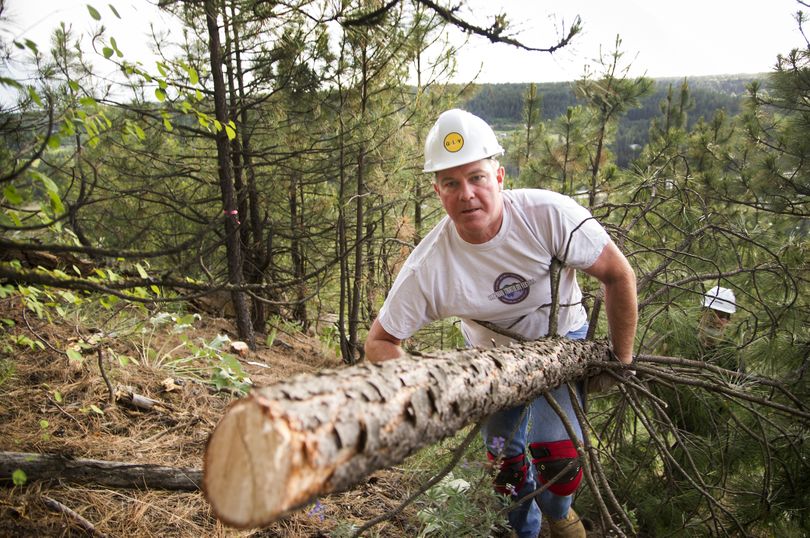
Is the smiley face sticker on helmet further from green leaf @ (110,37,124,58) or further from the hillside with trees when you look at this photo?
green leaf @ (110,37,124,58)

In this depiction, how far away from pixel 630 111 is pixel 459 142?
43.7 ft

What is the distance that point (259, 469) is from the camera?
2.71 ft

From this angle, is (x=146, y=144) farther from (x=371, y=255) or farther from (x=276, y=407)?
(x=276, y=407)

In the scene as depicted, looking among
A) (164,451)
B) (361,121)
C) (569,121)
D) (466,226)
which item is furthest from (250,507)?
(569,121)

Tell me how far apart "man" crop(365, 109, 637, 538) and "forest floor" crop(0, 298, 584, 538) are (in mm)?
596

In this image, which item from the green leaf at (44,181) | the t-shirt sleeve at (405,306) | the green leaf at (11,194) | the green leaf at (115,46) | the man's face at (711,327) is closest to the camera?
the green leaf at (11,194)

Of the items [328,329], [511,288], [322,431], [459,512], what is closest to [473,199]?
[511,288]

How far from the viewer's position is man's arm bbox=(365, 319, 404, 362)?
2.22 metres

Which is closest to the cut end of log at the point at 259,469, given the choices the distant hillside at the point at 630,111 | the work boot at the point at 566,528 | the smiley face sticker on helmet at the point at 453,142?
the smiley face sticker on helmet at the point at 453,142

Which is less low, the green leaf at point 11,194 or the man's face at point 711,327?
the green leaf at point 11,194

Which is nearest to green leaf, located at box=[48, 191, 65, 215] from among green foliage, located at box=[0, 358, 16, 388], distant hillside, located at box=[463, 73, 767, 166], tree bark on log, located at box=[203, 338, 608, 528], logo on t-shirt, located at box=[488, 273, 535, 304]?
tree bark on log, located at box=[203, 338, 608, 528]

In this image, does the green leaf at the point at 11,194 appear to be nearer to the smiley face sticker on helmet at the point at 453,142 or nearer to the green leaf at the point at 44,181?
the green leaf at the point at 44,181

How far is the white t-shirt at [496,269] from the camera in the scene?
2.12 metres

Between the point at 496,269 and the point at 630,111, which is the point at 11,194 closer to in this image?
the point at 496,269
